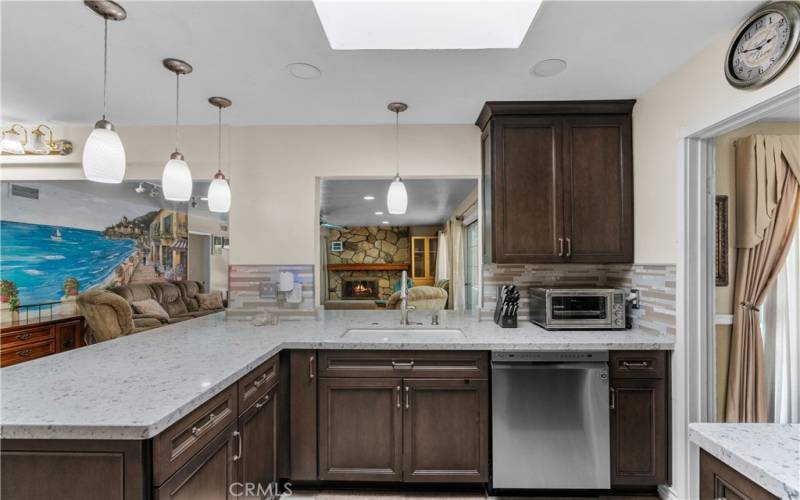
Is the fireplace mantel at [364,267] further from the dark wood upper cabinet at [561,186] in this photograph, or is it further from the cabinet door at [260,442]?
the cabinet door at [260,442]

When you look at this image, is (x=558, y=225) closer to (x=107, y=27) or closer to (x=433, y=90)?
(x=433, y=90)

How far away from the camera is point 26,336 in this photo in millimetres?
3840

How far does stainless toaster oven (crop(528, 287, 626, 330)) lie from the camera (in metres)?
2.28

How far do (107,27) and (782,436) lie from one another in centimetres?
271

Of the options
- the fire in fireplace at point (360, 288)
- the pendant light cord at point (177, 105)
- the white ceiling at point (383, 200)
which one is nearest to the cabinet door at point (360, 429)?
the pendant light cord at point (177, 105)

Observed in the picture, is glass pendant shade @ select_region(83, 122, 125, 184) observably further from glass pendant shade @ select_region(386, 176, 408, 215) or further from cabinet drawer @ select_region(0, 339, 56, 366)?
cabinet drawer @ select_region(0, 339, 56, 366)

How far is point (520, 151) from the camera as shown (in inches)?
94.4

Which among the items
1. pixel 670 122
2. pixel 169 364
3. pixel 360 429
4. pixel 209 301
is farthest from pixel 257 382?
pixel 209 301

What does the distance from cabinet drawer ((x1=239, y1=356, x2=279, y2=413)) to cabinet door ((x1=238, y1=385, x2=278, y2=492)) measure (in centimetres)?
3

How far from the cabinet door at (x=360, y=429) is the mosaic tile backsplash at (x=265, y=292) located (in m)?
0.81

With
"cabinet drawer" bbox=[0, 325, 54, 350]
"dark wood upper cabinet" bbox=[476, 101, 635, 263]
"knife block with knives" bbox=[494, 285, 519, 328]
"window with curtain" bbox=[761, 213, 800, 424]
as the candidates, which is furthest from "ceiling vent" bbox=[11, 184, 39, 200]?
"window with curtain" bbox=[761, 213, 800, 424]

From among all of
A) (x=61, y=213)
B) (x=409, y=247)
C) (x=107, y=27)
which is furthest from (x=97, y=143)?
(x=409, y=247)

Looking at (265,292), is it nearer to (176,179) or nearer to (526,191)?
(176,179)

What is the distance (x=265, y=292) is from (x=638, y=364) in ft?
8.02
